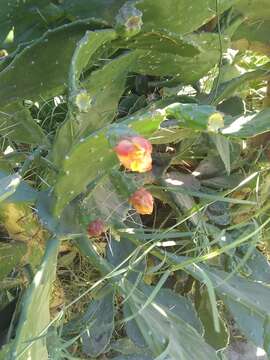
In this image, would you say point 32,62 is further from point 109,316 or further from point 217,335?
point 217,335

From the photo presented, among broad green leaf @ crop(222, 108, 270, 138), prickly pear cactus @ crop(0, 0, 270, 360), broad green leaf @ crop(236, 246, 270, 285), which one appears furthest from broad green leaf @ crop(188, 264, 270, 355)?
broad green leaf @ crop(222, 108, 270, 138)

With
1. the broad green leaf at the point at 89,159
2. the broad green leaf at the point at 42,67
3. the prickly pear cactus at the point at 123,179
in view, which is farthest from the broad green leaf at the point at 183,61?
the broad green leaf at the point at 89,159

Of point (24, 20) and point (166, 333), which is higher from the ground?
point (24, 20)

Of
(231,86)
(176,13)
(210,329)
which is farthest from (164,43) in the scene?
(210,329)

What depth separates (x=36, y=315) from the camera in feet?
2.69

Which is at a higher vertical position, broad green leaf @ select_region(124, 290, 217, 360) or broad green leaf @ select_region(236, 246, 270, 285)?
broad green leaf @ select_region(124, 290, 217, 360)

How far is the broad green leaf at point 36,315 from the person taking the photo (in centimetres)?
77

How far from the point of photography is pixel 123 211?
937 mm

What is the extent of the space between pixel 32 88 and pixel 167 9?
23 centimetres

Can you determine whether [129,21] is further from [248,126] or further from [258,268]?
[258,268]

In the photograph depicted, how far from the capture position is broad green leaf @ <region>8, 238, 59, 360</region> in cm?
77

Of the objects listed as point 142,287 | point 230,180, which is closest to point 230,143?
point 230,180

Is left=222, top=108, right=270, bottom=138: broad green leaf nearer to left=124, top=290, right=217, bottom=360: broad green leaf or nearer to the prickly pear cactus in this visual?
the prickly pear cactus

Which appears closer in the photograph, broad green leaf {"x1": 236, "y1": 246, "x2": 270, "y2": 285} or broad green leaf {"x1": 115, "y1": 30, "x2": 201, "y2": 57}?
broad green leaf {"x1": 115, "y1": 30, "x2": 201, "y2": 57}
